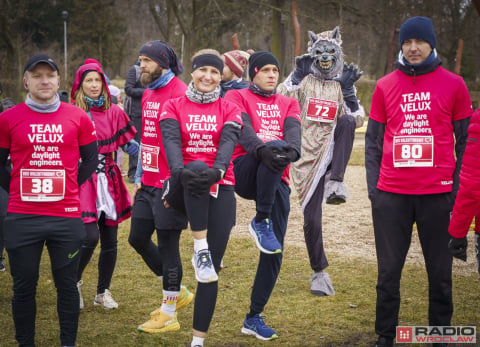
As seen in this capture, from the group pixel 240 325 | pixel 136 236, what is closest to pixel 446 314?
pixel 240 325

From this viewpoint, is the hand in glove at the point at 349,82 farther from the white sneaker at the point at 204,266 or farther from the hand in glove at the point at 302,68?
the white sneaker at the point at 204,266

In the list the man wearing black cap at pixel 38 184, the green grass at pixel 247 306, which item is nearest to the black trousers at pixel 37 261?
the man wearing black cap at pixel 38 184

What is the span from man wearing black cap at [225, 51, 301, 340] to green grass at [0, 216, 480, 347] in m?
0.44

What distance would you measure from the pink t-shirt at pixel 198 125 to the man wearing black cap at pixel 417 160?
109cm

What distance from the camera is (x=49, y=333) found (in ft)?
17.1

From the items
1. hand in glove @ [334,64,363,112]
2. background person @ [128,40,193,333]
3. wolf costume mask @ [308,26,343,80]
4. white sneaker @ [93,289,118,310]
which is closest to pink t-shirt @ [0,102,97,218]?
background person @ [128,40,193,333]

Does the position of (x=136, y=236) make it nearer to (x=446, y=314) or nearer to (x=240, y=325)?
(x=240, y=325)

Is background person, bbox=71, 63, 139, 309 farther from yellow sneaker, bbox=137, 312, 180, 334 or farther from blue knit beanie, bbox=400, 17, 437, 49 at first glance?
blue knit beanie, bbox=400, 17, 437, 49

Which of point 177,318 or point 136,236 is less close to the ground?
point 136,236

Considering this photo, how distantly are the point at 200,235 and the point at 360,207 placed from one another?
7178 millimetres

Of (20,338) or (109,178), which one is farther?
(109,178)

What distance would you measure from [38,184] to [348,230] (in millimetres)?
5824

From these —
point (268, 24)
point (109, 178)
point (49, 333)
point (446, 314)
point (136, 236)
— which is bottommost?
point (49, 333)

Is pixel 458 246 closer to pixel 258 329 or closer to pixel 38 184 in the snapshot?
pixel 258 329
